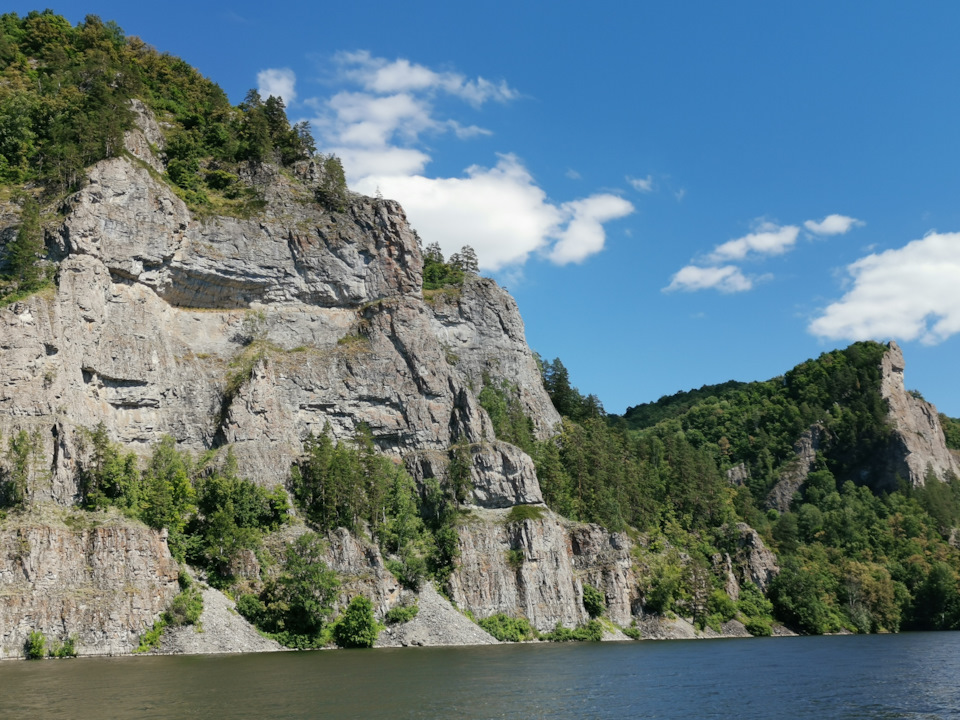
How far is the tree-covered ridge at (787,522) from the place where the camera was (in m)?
107

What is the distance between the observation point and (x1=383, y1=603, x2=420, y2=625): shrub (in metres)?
79.2

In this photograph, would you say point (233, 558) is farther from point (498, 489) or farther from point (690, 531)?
point (690, 531)

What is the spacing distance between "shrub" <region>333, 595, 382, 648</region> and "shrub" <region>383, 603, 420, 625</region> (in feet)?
10.1

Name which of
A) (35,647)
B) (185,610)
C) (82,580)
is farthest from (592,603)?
(35,647)

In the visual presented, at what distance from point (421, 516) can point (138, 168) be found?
50.8 metres

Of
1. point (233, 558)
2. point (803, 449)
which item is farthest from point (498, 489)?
point (803, 449)

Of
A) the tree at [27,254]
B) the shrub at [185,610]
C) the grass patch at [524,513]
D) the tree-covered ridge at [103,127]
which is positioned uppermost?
the tree-covered ridge at [103,127]

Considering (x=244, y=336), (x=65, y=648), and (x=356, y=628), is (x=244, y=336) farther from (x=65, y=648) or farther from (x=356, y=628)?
(x=65, y=648)

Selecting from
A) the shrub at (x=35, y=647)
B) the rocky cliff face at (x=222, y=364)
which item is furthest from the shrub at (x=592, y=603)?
the shrub at (x=35, y=647)

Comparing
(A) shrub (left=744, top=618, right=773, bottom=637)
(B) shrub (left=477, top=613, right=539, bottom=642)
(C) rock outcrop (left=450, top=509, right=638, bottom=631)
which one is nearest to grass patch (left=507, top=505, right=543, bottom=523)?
(C) rock outcrop (left=450, top=509, right=638, bottom=631)

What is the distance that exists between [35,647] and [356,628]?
25636 mm

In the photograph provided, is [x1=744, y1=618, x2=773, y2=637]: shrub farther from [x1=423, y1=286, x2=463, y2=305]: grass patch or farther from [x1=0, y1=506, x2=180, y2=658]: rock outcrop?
[x1=0, y1=506, x2=180, y2=658]: rock outcrop

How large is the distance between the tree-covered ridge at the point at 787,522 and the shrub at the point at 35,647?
61484 mm

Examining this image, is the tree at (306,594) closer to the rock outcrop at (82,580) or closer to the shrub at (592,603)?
the rock outcrop at (82,580)
